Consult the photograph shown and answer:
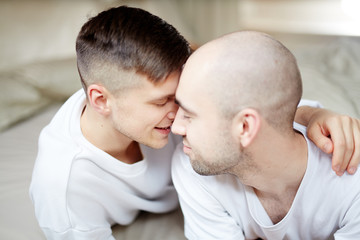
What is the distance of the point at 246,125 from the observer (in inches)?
31.7

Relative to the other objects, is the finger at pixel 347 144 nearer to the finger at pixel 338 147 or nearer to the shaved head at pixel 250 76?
the finger at pixel 338 147

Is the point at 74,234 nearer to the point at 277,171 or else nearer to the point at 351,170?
the point at 277,171

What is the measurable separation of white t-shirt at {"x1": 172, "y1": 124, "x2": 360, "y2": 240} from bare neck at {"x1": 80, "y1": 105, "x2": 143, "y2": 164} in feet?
0.62

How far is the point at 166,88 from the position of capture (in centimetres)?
94

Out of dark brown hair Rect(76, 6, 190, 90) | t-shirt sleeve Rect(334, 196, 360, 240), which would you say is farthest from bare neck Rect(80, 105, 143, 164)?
t-shirt sleeve Rect(334, 196, 360, 240)

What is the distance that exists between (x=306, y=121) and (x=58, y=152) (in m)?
0.72

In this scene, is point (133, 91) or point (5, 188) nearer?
Result: point (133, 91)

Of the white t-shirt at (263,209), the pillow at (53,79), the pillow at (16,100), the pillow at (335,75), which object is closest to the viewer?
the white t-shirt at (263,209)

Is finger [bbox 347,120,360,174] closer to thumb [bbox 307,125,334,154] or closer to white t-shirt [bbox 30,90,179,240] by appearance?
thumb [bbox 307,125,334,154]

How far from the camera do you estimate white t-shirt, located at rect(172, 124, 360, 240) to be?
2.86 feet

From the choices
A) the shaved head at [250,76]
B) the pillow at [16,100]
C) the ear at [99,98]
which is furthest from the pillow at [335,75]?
the pillow at [16,100]

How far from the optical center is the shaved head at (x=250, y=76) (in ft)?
2.53

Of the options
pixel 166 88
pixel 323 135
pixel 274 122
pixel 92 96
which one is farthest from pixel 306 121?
pixel 92 96

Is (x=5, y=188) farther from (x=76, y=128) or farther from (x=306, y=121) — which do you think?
(x=306, y=121)
